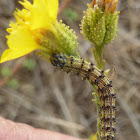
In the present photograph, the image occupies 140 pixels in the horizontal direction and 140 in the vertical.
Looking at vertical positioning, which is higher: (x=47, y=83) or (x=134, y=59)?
(x=134, y=59)

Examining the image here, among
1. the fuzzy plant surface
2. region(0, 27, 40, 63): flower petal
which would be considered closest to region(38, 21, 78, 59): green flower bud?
the fuzzy plant surface

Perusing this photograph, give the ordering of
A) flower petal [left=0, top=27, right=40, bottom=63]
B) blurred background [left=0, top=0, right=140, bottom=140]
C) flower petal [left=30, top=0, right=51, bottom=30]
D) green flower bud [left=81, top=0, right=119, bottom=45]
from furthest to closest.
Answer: blurred background [left=0, top=0, right=140, bottom=140] → green flower bud [left=81, top=0, right=119, bottom=45] → flower petal [left=0, top=27, right=40, bottom=63] → flower petal [left=30, top=0, right=51, bottom=30]

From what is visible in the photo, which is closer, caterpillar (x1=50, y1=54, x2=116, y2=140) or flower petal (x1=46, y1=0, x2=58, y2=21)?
flower petal (x1=46, y1=0, x2=58, y2=21)

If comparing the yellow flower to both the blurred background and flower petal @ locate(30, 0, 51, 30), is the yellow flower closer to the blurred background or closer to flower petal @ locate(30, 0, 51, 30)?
flower petal @ locate(30, 0, 51, 30)

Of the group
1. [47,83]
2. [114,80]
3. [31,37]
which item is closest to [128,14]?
[47,83]

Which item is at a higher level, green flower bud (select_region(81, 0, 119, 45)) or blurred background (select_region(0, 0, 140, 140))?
blurred background (select_region(0, 0, 140, 140))

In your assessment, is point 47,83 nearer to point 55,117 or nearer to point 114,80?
point 55,117

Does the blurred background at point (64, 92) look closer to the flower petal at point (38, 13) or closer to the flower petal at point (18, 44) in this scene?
the flower petal at point (18, 44)
